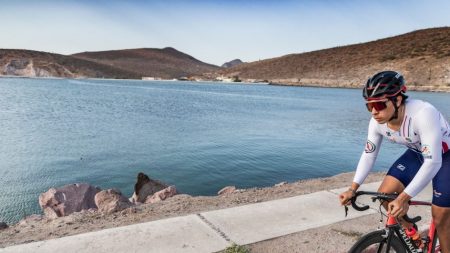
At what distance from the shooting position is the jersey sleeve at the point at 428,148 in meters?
3.07

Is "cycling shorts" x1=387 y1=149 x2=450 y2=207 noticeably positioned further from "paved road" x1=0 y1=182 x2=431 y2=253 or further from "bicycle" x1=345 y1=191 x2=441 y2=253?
"paved road" x1=0 y1=182 x2=431 y2=253

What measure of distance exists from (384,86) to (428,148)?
0.64 metres

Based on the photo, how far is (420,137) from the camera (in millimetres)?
3264

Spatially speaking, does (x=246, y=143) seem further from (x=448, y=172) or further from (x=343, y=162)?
(x=448, y=172)

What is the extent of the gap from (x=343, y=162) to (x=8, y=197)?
471 inches

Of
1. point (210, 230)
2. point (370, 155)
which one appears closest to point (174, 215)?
point (210, 230)

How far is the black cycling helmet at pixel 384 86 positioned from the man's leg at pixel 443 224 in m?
1.12

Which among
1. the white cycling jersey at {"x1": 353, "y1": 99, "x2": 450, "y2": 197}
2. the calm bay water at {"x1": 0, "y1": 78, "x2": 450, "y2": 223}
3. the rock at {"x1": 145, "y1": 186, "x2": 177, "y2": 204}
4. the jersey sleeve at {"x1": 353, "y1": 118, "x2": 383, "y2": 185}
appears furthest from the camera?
the calm bay water at {"x1": 0, "y1": 78, "x2": 450, "y2": 223}

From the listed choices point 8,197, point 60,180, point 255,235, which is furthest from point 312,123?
point 255,235

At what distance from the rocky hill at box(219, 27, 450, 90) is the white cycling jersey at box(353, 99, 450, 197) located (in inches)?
3704

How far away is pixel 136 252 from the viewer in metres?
4.58

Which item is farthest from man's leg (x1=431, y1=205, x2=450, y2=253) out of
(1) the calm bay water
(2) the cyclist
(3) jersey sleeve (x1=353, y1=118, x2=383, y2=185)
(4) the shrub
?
(1) the calm bay water

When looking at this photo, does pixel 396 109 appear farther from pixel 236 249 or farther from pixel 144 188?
pixel 144 188

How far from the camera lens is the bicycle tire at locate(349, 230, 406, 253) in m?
3.23
